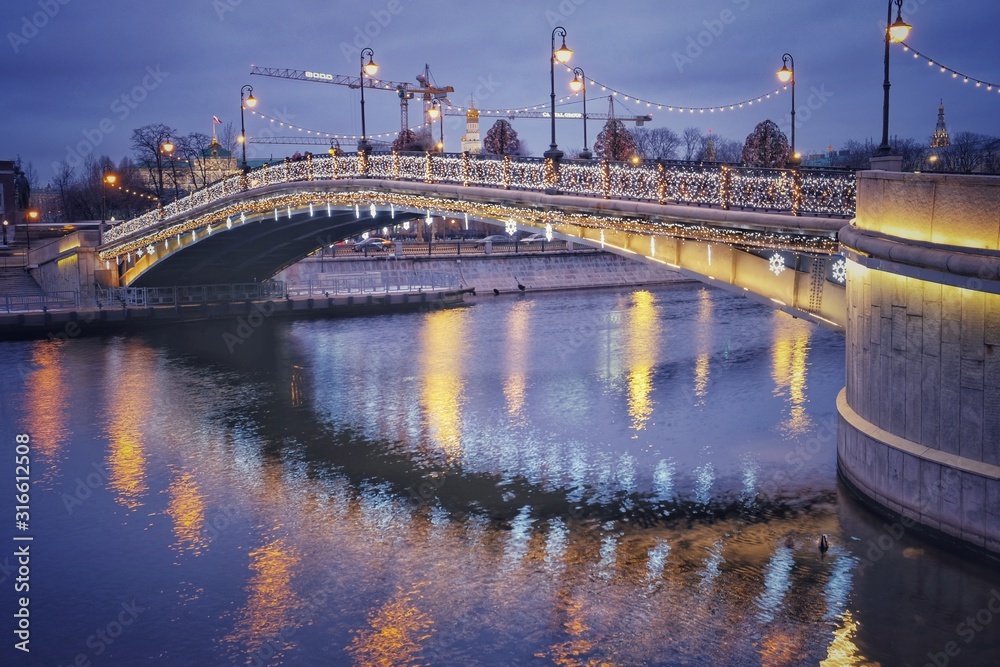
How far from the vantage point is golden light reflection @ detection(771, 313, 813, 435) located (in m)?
19.8

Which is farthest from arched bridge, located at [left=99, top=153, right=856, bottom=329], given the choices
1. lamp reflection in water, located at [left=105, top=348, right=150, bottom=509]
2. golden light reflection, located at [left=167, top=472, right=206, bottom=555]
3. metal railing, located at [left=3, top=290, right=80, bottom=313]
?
golden light reflection, located at [left=167, top=472, right=206, bottom=555]

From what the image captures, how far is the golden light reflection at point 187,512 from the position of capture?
47.3ft

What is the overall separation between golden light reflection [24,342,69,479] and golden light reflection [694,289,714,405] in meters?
13.6

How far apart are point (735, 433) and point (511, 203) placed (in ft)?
22.2

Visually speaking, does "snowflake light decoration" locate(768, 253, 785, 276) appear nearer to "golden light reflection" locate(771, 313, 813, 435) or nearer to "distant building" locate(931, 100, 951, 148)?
"golden light reflection" locate(771, 313, 813, 435)

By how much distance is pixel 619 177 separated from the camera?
19000 millimetres

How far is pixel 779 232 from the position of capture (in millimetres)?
15938

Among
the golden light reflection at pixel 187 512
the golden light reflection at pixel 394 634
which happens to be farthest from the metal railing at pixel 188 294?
the golden light reflection at pixel 394 634

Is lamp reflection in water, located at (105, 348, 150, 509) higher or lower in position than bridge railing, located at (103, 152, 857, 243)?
lower

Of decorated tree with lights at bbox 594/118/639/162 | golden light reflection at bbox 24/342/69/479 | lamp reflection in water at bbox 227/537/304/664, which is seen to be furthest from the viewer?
decorated tree with lights at bbox 594/118/639/162

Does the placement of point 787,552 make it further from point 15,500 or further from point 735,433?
Result: point 15,500

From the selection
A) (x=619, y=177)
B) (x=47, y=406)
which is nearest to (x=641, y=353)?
(x=619, y=177)

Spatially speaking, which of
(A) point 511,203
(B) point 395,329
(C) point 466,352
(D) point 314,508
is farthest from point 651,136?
(D) point 314,508

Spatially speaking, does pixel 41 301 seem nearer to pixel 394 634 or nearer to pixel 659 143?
pixel 394 634
